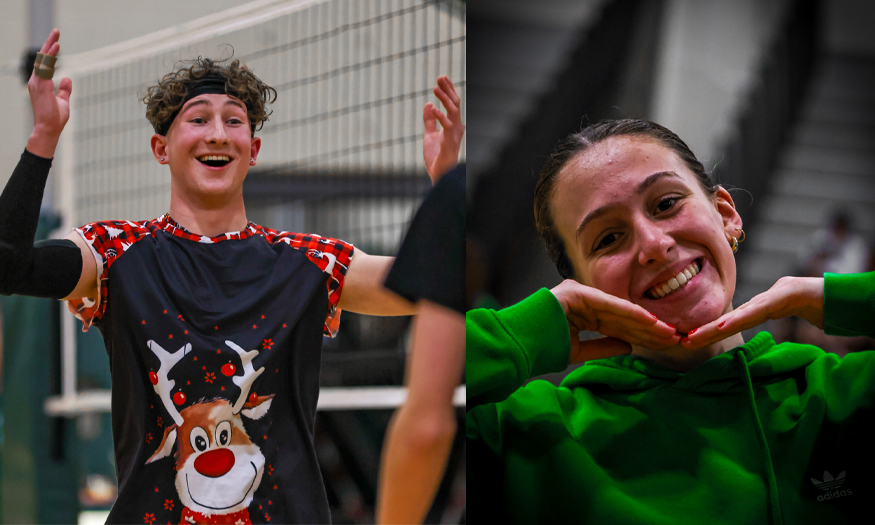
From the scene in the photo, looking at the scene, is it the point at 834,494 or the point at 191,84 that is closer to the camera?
the point at 834,494

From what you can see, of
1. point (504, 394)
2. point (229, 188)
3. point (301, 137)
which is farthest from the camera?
point (301, 137)

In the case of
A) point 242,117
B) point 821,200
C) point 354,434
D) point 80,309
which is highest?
point 242,117

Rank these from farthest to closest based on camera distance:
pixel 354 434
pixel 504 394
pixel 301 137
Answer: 1. pixel 354 434
2. pixel 301 137
3. pixel 504 394

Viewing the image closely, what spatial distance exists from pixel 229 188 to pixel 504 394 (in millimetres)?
458

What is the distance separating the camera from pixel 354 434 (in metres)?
1.63

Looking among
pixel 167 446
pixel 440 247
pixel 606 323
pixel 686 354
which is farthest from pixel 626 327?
pixel 167 446

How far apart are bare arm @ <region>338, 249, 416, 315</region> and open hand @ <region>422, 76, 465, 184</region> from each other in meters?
0.14

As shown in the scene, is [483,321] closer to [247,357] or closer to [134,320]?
[247,357]

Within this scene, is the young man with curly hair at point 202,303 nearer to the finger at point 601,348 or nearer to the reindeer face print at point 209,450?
the reindeer face print at point 209,450

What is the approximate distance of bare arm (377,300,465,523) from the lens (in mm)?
889

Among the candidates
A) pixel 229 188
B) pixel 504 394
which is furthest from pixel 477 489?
pixel 229 188

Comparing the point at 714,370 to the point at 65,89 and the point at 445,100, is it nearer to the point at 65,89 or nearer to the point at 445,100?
the point at 445,100

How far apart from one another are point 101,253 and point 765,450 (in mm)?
851

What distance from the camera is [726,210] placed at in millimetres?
890
